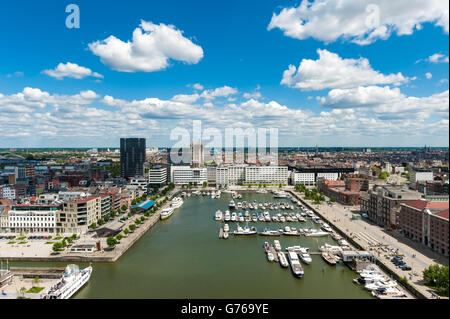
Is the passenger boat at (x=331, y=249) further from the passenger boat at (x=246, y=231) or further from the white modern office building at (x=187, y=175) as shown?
the white modern office building at (x=187, y=175)

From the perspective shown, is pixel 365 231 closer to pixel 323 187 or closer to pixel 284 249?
pixel 284 249

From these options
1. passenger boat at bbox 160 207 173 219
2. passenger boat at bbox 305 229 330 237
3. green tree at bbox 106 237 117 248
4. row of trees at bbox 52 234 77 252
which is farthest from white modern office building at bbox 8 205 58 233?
passenger boat at bbox 305 229 330 237

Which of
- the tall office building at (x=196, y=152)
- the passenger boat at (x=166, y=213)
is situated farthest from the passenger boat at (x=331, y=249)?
the tall office building at (x=196, y=152)

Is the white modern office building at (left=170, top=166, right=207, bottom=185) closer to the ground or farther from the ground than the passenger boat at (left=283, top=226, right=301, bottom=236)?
farther from the ground

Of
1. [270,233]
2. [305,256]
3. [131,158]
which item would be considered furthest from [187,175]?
[305,256]

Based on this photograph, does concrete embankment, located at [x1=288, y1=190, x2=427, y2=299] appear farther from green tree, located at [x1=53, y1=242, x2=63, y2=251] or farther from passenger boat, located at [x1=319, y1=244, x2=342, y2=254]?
green tree, located at [x1=53, y1=242, x2=63, y2=251]
